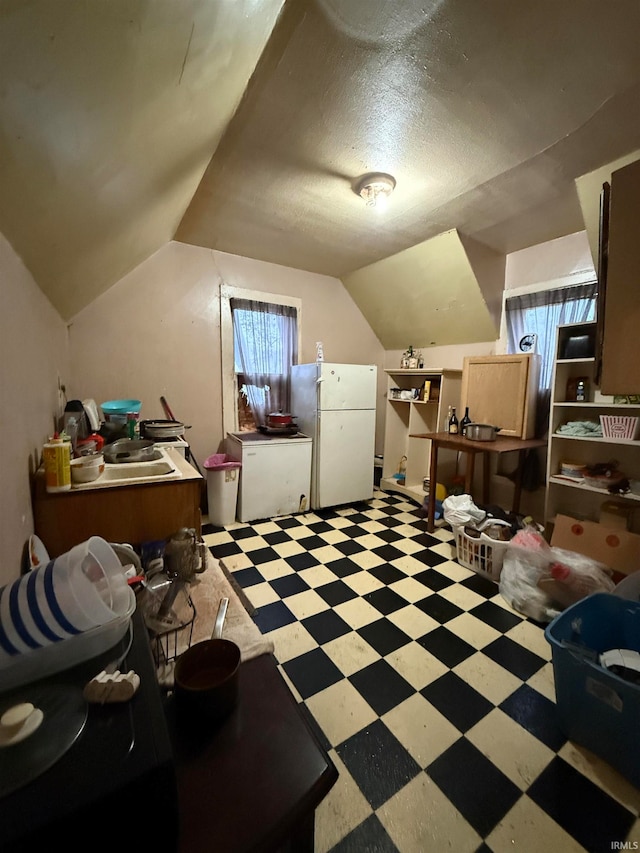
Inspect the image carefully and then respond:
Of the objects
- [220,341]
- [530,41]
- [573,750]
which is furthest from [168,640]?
[220,341]

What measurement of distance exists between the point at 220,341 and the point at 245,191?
1.31 m

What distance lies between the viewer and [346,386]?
314 centimetres

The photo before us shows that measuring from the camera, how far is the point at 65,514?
49.1 inches

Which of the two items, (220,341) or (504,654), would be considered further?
(220,341)

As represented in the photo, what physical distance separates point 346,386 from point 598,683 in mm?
2468

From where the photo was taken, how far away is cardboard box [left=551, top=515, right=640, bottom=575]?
1962 millimetres

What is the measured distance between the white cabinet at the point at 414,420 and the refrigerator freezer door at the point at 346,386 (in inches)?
21.5

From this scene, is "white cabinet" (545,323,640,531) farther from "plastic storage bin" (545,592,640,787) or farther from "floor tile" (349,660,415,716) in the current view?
"floor tile" (349,660,415,716)

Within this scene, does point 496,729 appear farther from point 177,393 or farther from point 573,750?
point 177,393

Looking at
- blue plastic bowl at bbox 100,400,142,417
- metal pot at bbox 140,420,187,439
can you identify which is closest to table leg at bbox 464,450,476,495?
metal pot at bbox 140,420,187,439

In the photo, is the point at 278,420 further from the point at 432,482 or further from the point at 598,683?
the point at 598,683

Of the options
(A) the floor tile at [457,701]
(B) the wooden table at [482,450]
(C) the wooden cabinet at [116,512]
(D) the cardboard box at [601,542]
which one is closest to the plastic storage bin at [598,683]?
(A) the floor tile at [457,701]

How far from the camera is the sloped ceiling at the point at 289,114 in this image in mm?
725

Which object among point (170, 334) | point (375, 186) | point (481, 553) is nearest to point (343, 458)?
point (481, 553)
